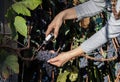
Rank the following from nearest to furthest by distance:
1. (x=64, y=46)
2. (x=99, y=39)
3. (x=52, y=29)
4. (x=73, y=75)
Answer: (x=99, y=39) < (x=52, y=29) < (x=73, y=75) < (x=64, y=46)

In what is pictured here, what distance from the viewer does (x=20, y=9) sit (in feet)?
7.79

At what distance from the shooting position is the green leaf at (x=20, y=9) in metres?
2.37

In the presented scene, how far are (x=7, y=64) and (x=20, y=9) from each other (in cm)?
33

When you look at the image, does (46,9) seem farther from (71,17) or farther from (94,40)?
(94,40)

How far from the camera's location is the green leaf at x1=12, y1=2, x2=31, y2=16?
2.37m

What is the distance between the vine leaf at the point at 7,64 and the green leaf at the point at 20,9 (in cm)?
29

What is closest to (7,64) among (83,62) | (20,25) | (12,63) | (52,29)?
(12,63)

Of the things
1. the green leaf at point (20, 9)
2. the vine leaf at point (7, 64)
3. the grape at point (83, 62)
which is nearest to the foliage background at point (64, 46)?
the grape at point (83, 62)

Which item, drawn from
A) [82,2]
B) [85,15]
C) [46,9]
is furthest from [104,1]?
[46,9]

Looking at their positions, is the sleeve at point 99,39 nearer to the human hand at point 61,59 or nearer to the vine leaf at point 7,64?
the human hand at point 61,59

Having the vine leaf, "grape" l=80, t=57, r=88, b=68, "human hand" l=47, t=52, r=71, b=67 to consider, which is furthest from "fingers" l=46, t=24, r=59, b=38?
"grape" l=80, t=57, r=88, b=68

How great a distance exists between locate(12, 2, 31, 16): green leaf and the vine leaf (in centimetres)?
29

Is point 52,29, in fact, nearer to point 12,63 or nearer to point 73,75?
point 12,63

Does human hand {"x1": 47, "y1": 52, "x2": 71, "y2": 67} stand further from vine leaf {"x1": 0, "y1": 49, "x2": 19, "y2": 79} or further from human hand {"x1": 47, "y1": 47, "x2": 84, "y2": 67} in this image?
vine leaf {"x1": 0, "y1": 49, "x2": 19, "y2": 79}
